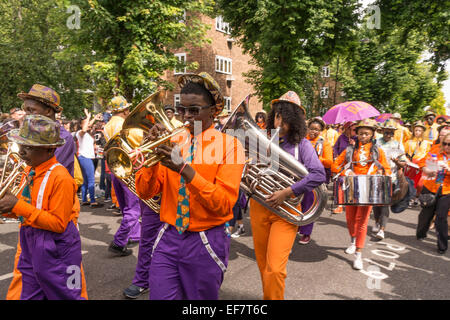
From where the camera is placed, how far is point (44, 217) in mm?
2238

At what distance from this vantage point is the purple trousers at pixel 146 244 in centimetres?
357

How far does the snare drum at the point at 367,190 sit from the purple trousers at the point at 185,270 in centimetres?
280

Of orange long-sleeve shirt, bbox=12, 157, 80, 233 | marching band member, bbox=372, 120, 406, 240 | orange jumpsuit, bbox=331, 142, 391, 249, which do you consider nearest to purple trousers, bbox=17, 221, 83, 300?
orange long-sleeve shirt, bbox=12, 157, 80, 233

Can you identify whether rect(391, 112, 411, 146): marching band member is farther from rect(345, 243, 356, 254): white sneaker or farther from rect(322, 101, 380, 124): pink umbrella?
rect(345, 243, 356, 254): white sneaker

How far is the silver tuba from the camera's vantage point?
3248 millimetres

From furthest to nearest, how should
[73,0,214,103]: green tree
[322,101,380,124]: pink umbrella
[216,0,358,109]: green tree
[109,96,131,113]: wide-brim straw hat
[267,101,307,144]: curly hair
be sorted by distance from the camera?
[216,0,358,109]: green tree < [73,0,214,103]: green tree < [322,101,380,124]: pink umbrella < [109,96,131,113]: wide-brim straw hat < [267,101,307,144]: curly hair

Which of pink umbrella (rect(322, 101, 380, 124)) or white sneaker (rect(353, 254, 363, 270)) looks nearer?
white sneaker (rect(353, 254, 363, 270))

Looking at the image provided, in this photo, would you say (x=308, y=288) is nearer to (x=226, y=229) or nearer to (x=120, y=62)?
(x=226, y=229)

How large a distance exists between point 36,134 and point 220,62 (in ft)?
80.3

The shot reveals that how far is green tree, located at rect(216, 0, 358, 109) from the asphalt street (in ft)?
34.0

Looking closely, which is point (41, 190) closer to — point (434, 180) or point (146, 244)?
point (146, 244)

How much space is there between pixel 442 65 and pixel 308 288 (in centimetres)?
1524

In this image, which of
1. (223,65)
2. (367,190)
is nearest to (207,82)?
(367,190)

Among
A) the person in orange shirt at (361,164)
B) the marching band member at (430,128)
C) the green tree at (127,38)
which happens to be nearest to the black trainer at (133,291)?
the person in orange shirt at (361,164)
